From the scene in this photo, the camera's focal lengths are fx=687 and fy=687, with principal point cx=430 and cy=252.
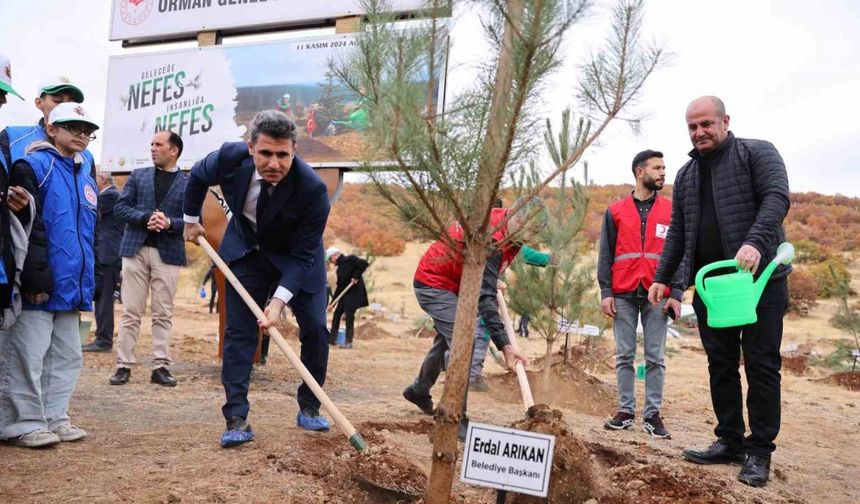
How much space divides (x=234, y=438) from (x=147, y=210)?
2.45 metres

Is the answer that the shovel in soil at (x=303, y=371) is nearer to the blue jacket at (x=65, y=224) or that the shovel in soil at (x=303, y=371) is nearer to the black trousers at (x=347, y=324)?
the blue jacket at (x=65, y=224)

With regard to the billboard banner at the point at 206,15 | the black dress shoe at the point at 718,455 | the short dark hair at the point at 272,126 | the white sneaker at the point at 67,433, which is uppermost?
the billboard banner at the point at 206,15

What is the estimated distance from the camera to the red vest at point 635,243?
456cm

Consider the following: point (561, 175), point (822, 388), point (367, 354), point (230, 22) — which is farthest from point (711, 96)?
point (367, 354)

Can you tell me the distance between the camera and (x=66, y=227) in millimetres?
3418

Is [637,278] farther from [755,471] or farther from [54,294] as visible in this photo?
[54,294]

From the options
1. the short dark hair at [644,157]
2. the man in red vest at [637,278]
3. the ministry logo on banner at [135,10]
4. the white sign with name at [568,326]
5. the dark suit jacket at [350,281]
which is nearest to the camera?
the man in red vest at [637,278]

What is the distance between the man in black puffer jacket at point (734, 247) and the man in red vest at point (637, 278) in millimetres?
556

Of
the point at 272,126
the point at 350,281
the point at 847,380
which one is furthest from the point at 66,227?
the point at 847,380

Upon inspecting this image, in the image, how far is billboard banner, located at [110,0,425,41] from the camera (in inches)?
257

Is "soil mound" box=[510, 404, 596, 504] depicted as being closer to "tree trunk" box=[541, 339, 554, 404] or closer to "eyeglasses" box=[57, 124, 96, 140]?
"eyeglasses" box=[57, 124, 96, 140]

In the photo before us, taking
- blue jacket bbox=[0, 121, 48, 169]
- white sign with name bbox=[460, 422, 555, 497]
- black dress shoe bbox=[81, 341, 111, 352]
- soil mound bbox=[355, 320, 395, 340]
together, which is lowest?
soil mound bbox=[355, 320, 395, 340]

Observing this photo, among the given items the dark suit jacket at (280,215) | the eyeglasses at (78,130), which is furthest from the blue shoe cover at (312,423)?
the eyeglasses at (78,130)

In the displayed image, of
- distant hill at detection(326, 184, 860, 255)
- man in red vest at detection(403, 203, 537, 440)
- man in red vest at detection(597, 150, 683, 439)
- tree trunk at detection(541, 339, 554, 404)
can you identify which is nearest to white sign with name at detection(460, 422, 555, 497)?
man in red vest at detection(403, 203, 537, 440)
